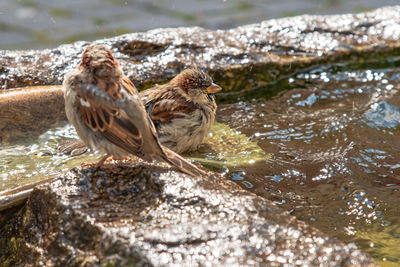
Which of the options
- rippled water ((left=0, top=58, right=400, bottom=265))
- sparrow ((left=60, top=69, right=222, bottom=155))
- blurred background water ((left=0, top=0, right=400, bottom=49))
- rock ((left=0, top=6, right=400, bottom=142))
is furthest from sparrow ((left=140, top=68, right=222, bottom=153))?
blurred background water ((left=0, top=0, right=400, bottom=49))

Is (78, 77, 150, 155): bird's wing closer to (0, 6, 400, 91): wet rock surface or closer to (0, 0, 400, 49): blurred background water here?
(0, 6, 400, 91): wet rock surface

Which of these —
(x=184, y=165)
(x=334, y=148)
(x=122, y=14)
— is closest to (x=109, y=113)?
(x=184, y=165)

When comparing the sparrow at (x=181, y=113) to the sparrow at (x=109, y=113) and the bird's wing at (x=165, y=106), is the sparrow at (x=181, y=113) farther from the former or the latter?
the sparrow at (x=109, y=113)

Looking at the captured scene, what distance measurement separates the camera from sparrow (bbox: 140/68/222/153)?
17.3 ft

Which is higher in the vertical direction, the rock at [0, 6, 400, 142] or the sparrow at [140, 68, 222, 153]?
the rock at [0, 6, 400, 142]

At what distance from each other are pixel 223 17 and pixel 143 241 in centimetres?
726

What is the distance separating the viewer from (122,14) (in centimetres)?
976

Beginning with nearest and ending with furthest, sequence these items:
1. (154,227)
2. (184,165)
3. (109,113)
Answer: (154,227) → (184,165) → (109,113)

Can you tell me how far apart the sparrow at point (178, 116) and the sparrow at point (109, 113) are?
1.05 meters

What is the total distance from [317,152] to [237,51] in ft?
6.63

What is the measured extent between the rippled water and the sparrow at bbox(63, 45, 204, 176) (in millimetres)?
756

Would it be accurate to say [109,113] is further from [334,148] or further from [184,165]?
[334,148]

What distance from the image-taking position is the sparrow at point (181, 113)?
17.3ft

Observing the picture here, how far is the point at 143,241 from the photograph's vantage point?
9.93 ft
